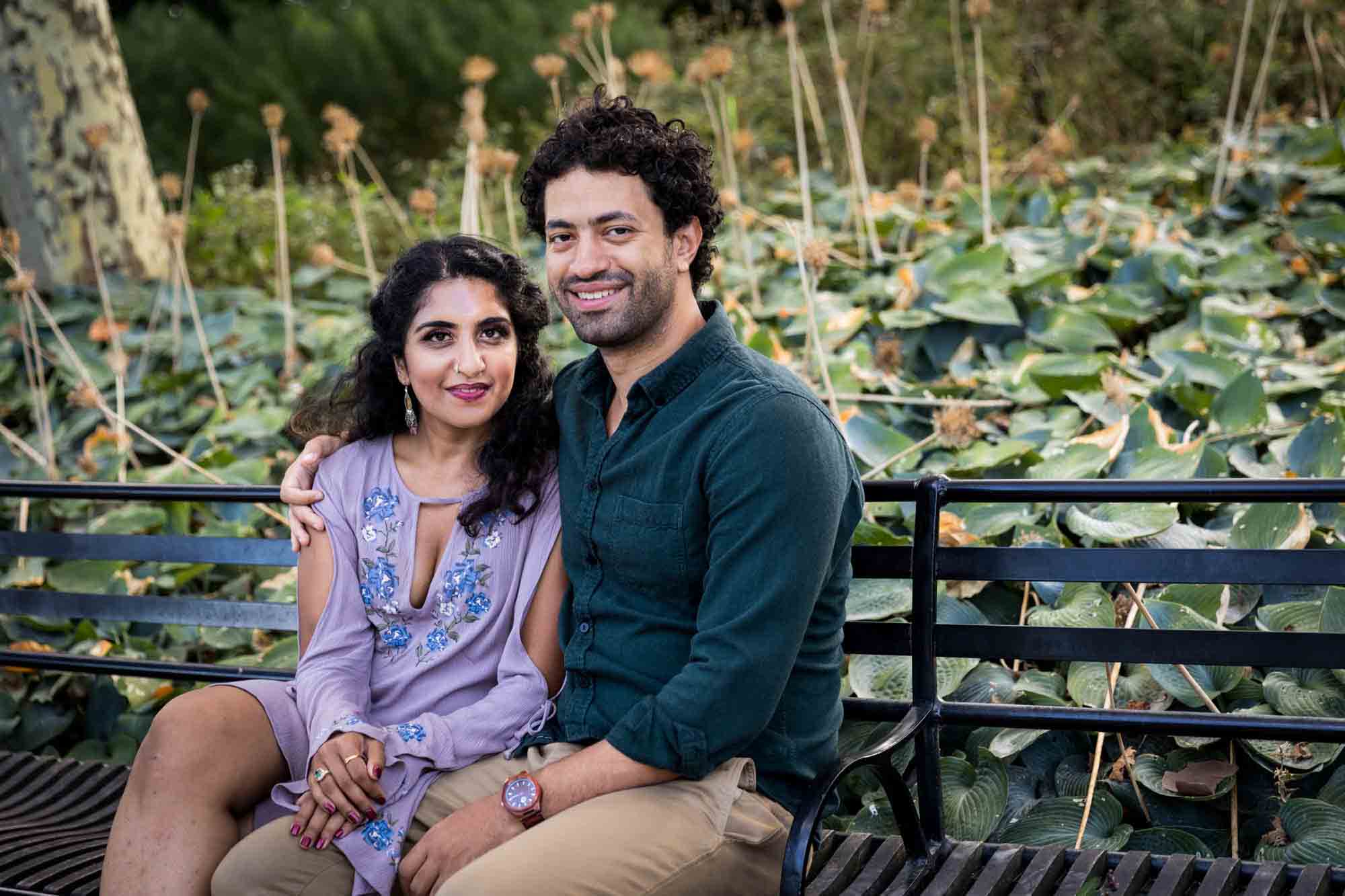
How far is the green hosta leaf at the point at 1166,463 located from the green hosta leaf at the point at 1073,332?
1023 millimetres

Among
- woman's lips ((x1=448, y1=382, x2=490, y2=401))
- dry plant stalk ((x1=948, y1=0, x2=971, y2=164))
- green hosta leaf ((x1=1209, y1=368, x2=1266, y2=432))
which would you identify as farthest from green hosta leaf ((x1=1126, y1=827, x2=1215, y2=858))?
dry plant stalk ((x1=948, y1=0, x2=971, y2=164))

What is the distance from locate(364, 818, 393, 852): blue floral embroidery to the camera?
221 centimetres

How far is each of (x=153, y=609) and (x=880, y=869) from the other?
5.60 ft

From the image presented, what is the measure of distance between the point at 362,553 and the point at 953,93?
5607 millimetres

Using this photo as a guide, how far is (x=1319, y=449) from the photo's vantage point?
10.3 feet

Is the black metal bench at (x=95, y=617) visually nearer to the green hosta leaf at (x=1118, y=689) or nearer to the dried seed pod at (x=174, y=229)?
the green hosta leaf at (x=1118, y=689)

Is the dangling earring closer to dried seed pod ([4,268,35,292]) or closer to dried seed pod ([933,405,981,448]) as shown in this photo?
dried seed pod ([933,405,981,448])

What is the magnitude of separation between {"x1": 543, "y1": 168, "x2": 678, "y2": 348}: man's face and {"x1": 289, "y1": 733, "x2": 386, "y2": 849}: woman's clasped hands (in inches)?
29.7

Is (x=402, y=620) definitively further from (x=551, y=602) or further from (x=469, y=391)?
(x=469, y=391)

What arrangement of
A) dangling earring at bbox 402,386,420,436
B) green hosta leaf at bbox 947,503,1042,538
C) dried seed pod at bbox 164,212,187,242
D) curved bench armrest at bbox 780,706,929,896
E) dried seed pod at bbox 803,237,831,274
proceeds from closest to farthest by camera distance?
curved bench armrest at bbox 780,706,929,896
dangling earring at bbox 402,386,420,436
green hosta leaf at bbox 947,503,1042,538
dried seed pod at bbox 803,237,831,274
dried seed pod at bbox 164,212,187,242


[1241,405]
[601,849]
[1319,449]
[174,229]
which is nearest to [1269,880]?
[601,849]

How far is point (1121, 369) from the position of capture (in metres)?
4.02

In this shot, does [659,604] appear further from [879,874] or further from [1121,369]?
[1121,369]

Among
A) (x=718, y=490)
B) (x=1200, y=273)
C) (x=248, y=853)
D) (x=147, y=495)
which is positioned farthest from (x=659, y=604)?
(x=1200, y=273)
